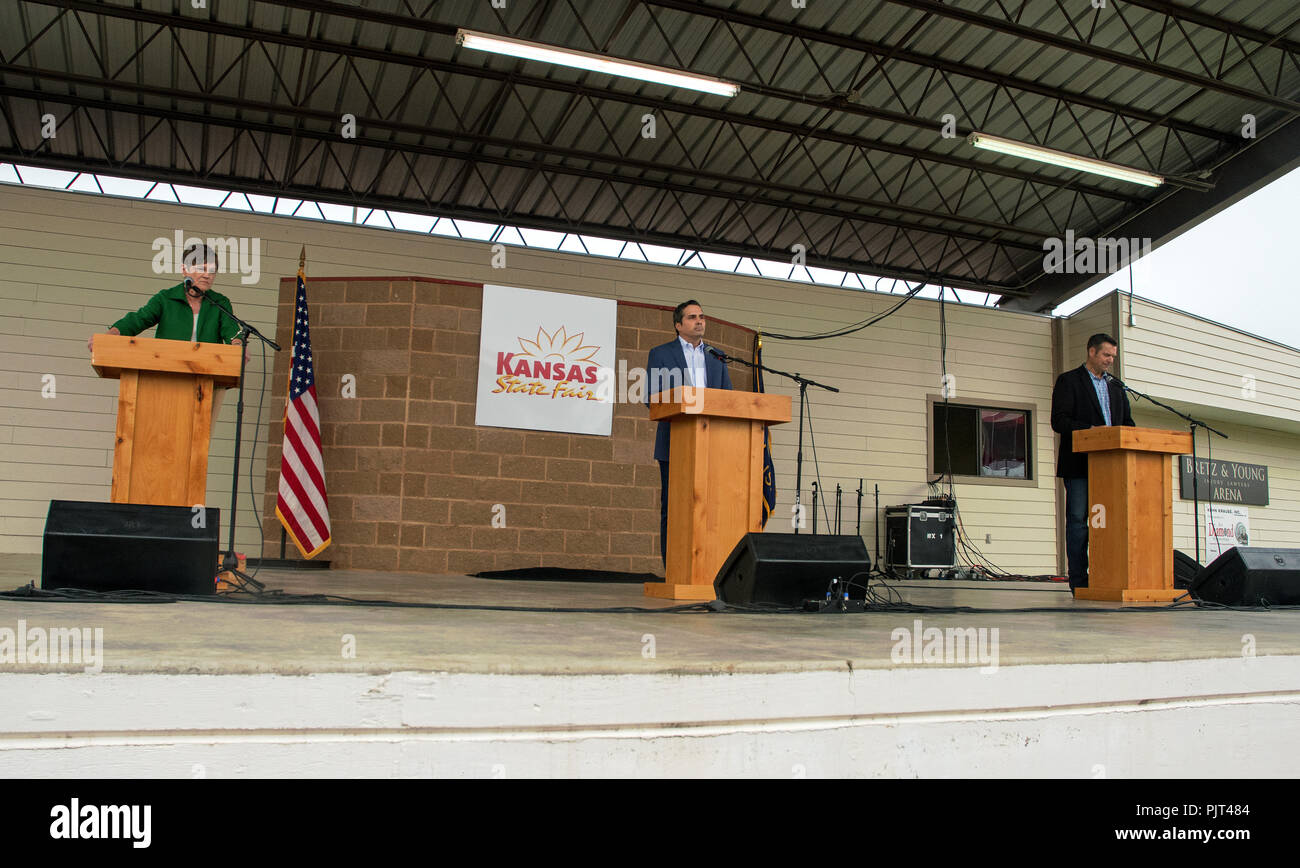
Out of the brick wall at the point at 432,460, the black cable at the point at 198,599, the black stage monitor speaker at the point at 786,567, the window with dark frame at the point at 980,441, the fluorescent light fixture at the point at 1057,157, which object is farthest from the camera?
the window with dark frame at the point at 980,441

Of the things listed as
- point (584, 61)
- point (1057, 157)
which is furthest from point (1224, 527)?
point (584, 61)

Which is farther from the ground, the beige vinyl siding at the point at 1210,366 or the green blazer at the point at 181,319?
the beige vinyl siding at the point at 1210,366

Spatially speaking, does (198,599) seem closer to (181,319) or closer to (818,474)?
(181,319)

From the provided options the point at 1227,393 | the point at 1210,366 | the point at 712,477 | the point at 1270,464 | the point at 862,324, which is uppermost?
the point at 862,324

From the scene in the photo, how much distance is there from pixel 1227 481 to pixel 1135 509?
8826mm

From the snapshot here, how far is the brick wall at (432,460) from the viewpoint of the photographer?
20.5 ft

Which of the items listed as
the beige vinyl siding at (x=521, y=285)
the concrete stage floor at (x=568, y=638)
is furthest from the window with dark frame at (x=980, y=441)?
the concrete stage floor at (x=568, y=638)

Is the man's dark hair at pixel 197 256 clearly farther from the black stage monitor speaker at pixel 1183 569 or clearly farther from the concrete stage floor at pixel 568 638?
the black stage monitor speaker at pixel 1183 569

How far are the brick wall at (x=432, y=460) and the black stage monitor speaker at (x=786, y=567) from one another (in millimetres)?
3341

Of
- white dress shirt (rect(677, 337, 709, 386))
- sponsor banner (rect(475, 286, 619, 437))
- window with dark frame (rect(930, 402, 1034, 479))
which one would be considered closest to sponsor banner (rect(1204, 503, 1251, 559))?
window with dark frame (rect(930, 402, 1034, 479))

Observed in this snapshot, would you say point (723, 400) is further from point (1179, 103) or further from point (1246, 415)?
point (1246, 415)

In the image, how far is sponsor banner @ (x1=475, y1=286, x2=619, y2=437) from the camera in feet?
21.5

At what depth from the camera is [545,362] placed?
6.69 m
